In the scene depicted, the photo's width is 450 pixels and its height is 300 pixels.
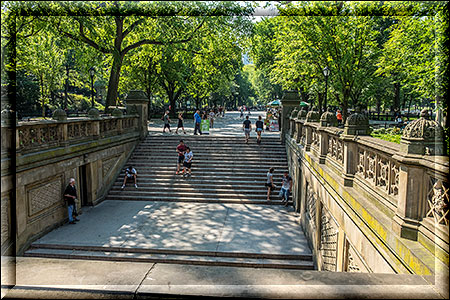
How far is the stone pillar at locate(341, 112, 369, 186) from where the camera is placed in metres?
6.37

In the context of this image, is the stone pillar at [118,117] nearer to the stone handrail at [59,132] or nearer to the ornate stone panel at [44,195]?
the stone handrail at [59,132]

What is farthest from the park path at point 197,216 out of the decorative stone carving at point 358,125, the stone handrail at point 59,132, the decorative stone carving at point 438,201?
the decorative stone carving at point 438,201

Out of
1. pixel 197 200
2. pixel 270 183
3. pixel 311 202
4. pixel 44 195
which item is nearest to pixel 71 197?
pixel 44 195

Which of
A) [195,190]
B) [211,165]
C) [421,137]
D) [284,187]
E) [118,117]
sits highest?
[118,117]

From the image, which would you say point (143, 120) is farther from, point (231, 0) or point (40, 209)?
point (231, 0)

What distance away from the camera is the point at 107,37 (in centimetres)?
1823

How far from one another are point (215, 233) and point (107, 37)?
12.5m

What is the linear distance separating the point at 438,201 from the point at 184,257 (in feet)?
26.9

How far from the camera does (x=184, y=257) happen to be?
10.3 m

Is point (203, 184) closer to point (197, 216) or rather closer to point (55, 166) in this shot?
point (197, 216)

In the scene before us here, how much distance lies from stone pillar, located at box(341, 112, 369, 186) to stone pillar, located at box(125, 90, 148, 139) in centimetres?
1663

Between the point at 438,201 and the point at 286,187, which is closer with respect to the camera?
the point at 438,201

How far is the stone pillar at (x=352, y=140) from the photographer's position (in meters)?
6.37

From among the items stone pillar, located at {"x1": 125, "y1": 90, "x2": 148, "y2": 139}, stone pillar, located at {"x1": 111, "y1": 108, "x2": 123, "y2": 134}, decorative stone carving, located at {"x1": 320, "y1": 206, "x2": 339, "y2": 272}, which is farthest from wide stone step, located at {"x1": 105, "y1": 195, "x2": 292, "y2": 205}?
decorative stone carving, located at {"x1": 320, "y1": 206, "x2": 339, "y2": 272}
